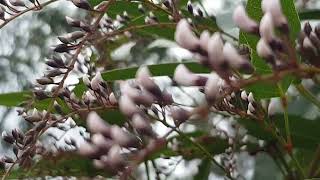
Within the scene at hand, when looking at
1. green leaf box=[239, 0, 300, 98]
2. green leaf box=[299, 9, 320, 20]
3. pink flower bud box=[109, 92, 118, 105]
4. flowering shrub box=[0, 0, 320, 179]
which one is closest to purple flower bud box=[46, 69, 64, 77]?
flowering shrub box=[0, 0, 320, 179]

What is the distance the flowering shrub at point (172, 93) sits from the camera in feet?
2.12

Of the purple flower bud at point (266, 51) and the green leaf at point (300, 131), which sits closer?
the purple flower bud at point (266, 51)

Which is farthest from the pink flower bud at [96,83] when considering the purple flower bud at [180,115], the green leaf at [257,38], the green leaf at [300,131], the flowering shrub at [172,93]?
the green leaf at [300,131]

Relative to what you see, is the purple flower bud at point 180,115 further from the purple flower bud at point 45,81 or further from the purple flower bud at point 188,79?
the purple flower bud at point 45,81

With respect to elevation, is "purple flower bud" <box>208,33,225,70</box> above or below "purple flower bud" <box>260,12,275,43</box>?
below

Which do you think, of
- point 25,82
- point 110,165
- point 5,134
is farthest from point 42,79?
point 25,82

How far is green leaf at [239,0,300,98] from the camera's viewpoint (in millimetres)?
1004

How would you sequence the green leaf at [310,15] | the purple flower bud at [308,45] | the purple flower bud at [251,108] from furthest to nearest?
the green leaf at [310,15], the purple flower bud at [251,108], the purple flower bud at [308,45]

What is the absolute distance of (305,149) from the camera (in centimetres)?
146

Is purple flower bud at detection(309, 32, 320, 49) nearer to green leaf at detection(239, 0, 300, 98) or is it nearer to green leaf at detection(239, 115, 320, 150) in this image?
green leaf at detection(239, 0, 300, 98)

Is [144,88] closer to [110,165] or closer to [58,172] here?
[110,165]

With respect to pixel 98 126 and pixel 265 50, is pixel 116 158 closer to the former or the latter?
pixel 98 126

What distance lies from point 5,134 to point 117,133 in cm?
40

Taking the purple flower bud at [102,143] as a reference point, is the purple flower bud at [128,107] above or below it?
above
